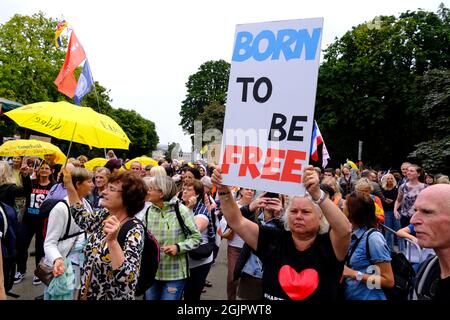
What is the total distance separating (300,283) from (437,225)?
2.68 ft

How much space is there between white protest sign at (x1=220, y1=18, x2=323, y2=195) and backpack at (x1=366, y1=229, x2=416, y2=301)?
128 centimetres

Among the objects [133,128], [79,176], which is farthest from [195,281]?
[133,128]

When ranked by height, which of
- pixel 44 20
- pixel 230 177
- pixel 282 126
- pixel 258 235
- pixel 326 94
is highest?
pixel 44 20

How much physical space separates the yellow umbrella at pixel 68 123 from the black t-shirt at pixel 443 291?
13.8 ft

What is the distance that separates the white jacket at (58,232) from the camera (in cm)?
369

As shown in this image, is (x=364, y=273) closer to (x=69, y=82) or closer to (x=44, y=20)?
(x=69, y=82)

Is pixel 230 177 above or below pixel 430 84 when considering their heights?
below

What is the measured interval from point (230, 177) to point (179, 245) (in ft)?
4.91

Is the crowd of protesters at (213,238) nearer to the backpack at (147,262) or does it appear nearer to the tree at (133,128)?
the backpack at (147,262)

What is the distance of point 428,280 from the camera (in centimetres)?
232

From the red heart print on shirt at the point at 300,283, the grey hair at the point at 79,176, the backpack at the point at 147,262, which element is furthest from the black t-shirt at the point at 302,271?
the grey hair at the point at 79,176

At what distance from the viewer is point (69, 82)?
35.2ft

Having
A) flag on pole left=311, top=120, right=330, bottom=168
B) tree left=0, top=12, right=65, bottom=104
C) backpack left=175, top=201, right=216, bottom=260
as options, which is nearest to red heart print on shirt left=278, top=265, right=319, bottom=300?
backpack left=175, top=201, right=216, bottom=260

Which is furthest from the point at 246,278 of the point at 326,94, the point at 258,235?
the point at 326,94
